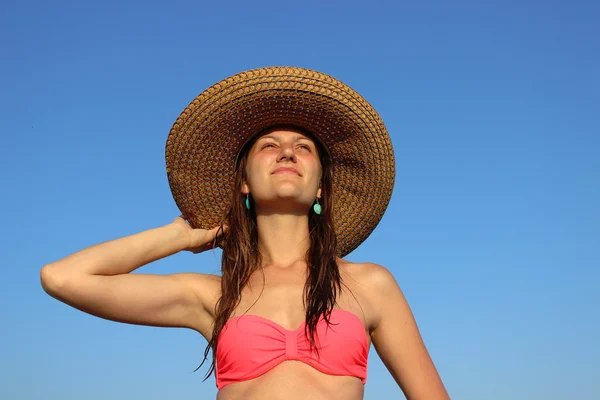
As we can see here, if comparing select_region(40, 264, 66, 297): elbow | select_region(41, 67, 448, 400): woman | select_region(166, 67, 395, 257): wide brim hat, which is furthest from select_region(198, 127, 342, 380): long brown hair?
select_region(40, 264, 66, 297): elbow

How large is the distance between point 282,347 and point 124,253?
104 centimetres

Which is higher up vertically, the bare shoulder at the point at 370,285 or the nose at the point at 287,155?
the nose at the point at 287,155

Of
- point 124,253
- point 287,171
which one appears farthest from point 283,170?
point 124,253

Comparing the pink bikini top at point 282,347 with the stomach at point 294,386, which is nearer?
the stomach at point 294,386

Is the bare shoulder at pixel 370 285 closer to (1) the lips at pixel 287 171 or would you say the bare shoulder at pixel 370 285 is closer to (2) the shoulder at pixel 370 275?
(2) the shoulder at pixel 370 275

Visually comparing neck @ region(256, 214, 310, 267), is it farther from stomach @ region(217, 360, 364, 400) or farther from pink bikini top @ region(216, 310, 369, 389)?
stomach @ region(217, 360, 364, 400)

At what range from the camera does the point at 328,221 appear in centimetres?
485

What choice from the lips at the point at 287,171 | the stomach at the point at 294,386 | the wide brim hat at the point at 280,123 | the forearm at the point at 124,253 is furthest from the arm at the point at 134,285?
the lips at the point at 287,171

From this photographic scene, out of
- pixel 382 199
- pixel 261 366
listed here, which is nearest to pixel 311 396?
pixel 261 366

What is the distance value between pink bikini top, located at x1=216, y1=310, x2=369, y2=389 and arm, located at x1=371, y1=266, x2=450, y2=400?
21 centimetres

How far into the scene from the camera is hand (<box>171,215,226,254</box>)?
4659mm

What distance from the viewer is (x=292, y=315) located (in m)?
4.22

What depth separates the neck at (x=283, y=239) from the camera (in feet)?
15.4

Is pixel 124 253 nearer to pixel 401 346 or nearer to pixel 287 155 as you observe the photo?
pixel 287 155
